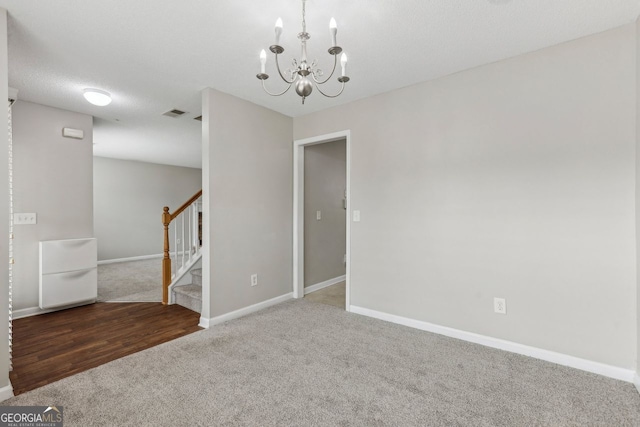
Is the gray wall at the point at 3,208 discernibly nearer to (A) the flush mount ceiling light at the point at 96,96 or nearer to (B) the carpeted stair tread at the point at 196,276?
(A) the flush mount ceiling light at the point at 96,96

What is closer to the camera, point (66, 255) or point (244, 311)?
point (244, 311)

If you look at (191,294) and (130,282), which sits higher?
(191,294)

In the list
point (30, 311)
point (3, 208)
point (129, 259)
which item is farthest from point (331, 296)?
point (129, 259)

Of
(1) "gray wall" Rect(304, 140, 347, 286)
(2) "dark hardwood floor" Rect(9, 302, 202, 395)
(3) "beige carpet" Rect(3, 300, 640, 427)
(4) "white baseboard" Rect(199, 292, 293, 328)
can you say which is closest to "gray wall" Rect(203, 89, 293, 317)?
(4) "white baseboard" Rect(199, 292, 293, 328)

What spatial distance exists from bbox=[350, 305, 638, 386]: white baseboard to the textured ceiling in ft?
7.54

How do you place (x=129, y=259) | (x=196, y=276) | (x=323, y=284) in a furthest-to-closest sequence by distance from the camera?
1. (x=129, y=259)
2. (x=323, y=284)
3. (x=196, y=276)

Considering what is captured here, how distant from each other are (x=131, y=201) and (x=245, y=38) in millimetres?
6053

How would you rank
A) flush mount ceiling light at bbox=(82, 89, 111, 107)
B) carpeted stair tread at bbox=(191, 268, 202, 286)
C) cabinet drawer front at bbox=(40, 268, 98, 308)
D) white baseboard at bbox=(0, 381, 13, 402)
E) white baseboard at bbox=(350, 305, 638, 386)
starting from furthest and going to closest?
1. carpeted stair tread at bbox=(191, 268, 202, 286)
2. cabinet drawer front at bbox=(40, 268, 98, 308)
3. flush mount ceiling light at bbox=(82, 89, 111, 107)
4. white baseboard at bbox=(350, 305, 638, 386)
5. white baseboard at bbox=(0, 381, 13, 402)

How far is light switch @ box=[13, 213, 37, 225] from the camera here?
130 inches

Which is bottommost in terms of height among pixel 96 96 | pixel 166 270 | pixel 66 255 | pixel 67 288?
pixel 67 288

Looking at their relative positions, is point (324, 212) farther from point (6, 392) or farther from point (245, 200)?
point (6, 392)

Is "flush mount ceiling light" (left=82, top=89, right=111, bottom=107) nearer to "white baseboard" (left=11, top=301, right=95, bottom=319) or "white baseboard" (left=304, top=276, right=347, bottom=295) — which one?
"white baseboard" (left=11, top=301, right=95, bottom=319)

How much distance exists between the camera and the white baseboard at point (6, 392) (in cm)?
178

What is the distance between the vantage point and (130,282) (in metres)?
4.85
